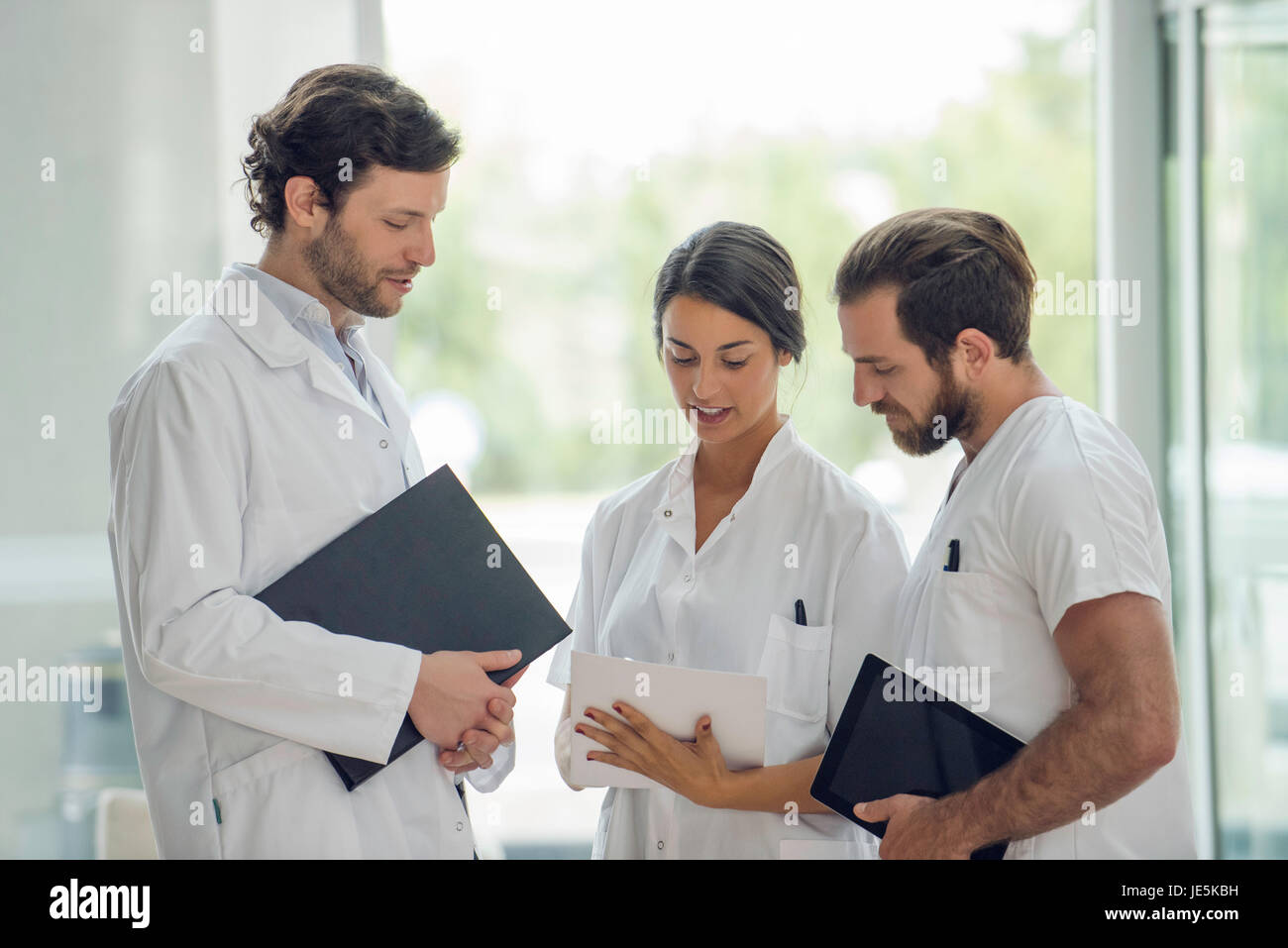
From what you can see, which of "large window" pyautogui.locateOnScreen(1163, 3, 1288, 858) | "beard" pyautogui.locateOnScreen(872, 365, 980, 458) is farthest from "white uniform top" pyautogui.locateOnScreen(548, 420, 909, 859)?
"large window" pyautogui.locateOnScreen(1163, 3, 1288, 858)

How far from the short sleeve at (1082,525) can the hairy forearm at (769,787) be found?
380 mm

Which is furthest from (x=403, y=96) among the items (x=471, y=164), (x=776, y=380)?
(x=471, y=164)

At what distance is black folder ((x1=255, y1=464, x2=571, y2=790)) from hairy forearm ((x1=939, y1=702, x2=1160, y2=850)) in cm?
56

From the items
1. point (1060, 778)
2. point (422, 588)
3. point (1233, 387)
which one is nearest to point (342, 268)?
point (422, 588)

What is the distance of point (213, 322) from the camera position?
138 cm

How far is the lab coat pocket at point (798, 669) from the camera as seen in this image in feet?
4.68

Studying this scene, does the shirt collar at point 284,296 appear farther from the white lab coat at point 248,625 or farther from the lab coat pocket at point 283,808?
the lab coat pocket at point 283,808

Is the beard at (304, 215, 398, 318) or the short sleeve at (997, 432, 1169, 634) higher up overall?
the beard at (304, 215, 398, 318)

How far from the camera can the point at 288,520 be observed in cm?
135

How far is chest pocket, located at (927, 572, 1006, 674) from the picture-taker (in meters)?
1.27

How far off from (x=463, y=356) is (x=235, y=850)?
2744 millimetres

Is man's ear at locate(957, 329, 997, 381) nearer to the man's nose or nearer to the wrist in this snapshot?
the wrist

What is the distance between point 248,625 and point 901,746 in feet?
2.65

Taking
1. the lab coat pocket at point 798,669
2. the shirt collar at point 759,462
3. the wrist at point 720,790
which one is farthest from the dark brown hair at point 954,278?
the wrist at point 720,790
